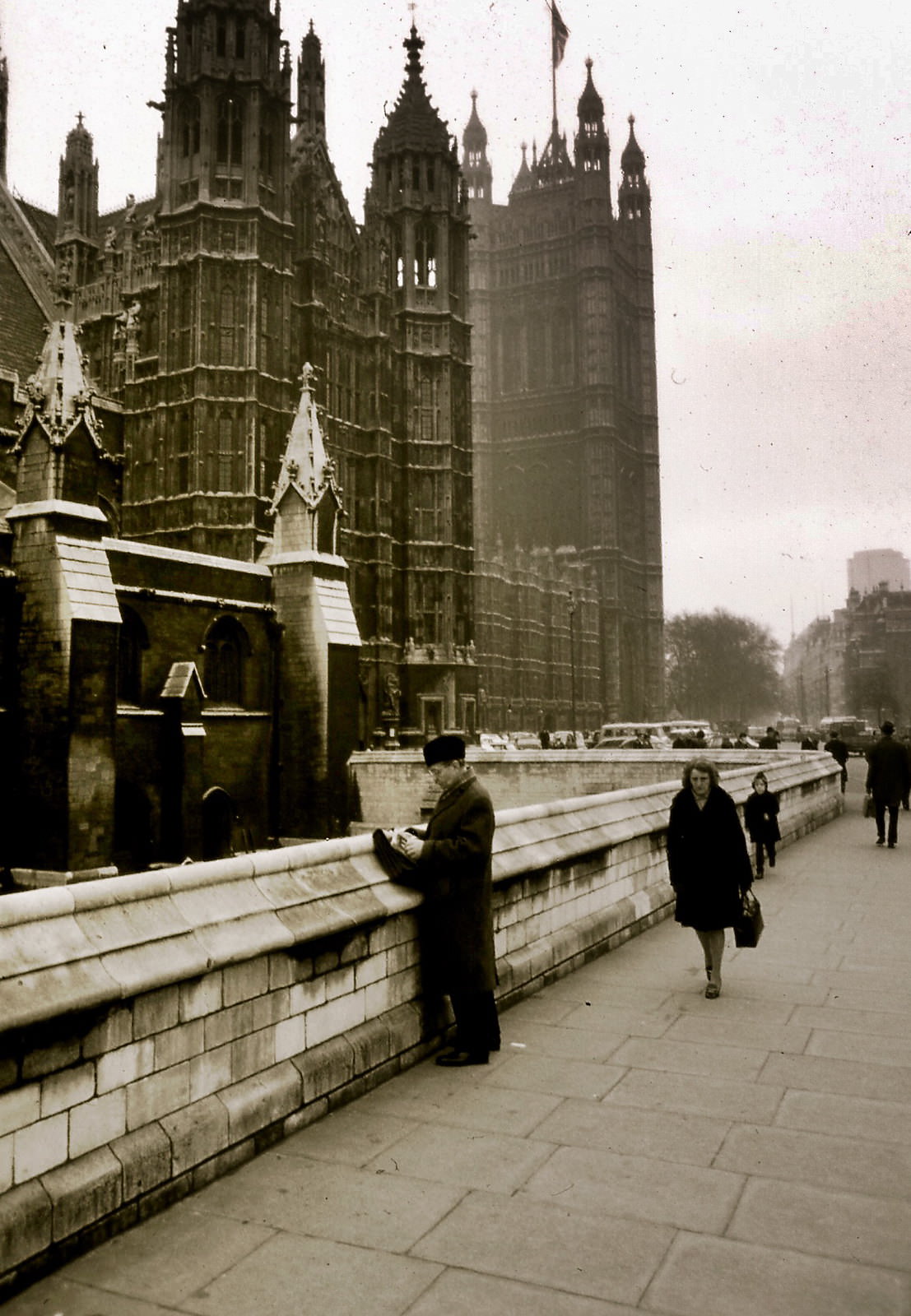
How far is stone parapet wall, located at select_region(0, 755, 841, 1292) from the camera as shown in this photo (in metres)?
3.35

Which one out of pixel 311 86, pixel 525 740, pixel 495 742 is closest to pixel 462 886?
pixel 495 742

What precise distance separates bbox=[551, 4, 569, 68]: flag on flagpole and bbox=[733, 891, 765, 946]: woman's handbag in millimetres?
68079

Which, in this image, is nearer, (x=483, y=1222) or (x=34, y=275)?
(x=483, y=1222)

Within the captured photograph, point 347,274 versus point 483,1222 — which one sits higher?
point 347,274

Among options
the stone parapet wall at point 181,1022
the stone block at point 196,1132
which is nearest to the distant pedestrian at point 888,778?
the stone parapet wall at point 181,1022

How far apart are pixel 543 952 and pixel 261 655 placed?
801 inches

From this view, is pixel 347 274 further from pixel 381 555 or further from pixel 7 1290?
pixel 7 1290

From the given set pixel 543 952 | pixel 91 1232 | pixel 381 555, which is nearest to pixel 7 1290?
pixel 91 1232

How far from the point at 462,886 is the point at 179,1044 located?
1789mm

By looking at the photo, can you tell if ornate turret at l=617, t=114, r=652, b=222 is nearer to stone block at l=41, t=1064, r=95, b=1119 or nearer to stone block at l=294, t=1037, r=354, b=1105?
stone block at l=294, t=1037, r=354, b=1105

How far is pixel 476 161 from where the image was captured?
104 m

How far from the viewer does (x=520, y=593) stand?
75250mm

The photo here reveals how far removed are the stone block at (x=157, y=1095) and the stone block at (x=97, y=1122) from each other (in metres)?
0.03

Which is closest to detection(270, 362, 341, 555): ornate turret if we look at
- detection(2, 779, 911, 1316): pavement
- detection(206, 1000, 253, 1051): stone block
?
detection(2, 779, 911, 1316): pavement
